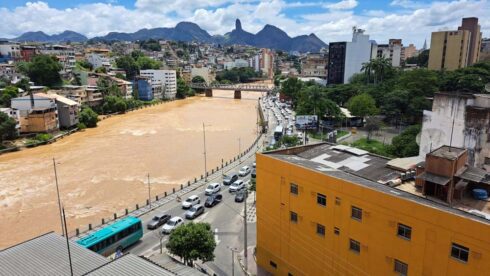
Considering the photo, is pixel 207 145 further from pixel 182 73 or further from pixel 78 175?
pixel 182 73

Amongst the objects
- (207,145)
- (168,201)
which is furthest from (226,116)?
(168,201)

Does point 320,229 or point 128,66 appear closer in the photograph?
point 320,229

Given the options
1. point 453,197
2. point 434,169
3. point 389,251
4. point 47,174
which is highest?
point 434,169

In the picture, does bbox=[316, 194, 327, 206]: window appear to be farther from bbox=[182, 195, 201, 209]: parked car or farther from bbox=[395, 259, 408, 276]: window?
bbox=[182, 195, 201, 209]: parked car

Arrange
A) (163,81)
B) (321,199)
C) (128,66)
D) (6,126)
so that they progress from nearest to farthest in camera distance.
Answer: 1. (321,199)
2. (6,126)
3. (163,81)
4. (128,66)

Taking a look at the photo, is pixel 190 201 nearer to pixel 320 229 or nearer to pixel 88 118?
pixel 320 229

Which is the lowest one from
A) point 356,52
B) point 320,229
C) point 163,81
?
point 320,229

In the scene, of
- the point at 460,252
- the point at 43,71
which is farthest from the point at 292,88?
the point at 460,252
